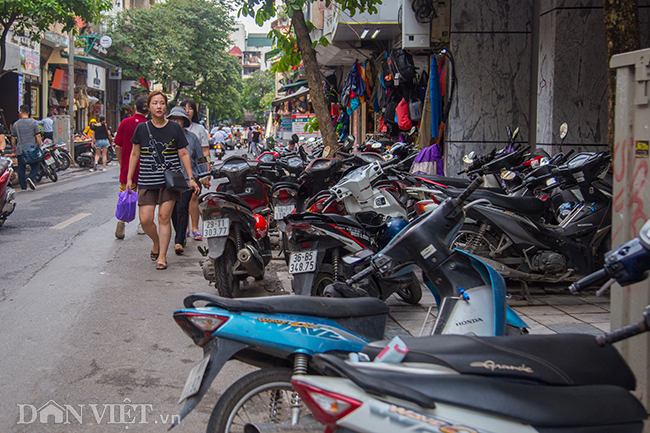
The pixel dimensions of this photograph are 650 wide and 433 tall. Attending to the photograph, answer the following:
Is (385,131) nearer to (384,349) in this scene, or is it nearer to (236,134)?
(384,349)

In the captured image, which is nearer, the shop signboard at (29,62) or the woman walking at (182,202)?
the woman walking at (182,202)

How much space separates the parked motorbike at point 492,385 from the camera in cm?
177

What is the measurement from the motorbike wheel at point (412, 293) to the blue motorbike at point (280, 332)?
254cm

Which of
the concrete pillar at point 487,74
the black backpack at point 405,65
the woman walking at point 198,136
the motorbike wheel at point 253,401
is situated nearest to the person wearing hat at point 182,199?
the woman walking at point 198,136

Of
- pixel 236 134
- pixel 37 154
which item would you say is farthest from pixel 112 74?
pixel 37 154

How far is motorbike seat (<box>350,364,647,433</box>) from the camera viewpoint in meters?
1.86

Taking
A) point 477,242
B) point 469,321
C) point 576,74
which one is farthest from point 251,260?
point 576,74

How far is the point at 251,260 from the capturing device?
18.4ft

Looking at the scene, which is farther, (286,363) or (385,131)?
(385,131)

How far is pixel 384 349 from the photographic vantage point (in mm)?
2062

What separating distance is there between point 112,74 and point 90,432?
120ft

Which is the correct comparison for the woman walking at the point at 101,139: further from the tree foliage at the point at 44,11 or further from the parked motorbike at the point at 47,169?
the parked motorbike at the point at 47,169

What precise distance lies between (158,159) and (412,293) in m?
3.26

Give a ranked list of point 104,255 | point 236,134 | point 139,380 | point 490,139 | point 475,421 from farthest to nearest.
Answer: point 236,134 < point 490,139 < point 104,255 < point 139,380 < point 475,421
